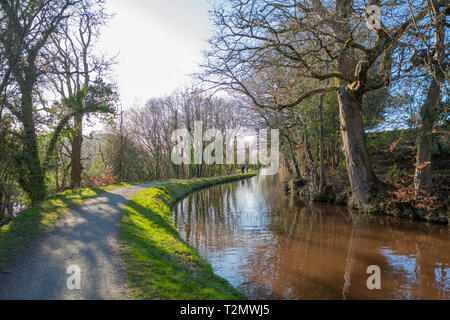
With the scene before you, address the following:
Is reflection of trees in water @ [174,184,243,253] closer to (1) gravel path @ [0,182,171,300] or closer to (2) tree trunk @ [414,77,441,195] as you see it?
(1) gravel path @ [0,182,171,300]

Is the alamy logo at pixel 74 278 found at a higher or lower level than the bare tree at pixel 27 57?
lower

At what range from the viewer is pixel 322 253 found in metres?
6.96

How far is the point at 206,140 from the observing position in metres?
36.3

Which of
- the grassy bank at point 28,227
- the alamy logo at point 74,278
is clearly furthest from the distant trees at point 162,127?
the alamy logo at point 74,278

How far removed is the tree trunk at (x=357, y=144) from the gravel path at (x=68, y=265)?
9491 millimetres

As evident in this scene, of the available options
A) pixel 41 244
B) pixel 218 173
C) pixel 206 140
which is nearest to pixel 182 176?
pixel 206 140

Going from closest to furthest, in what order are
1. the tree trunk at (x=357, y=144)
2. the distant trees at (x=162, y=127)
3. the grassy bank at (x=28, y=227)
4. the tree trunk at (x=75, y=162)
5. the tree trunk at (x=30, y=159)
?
1. the grassy bank at (x=28, y=227)
2. the tree trunk at (x=30, y=159)
3. the tree trunk at (x=357, y=144)
4. the tree trunk at (x=75, y=162)
5. the distant trees at (x=162, y=127)

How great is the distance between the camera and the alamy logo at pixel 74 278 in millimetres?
3864

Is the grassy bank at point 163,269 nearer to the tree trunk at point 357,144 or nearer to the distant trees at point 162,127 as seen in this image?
the tree trunk at point 357,144

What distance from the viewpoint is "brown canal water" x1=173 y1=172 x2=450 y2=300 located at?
4984mm

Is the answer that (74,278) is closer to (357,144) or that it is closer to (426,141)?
(357,144)

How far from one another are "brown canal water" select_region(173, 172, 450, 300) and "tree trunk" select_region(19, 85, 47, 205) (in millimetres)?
5678

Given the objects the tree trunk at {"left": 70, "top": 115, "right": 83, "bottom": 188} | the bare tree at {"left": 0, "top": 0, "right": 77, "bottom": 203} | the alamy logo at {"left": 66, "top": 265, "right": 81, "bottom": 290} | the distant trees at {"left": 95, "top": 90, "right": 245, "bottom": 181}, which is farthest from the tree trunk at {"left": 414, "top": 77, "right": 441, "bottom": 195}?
the distant trees at {"left": 95, "top": 90, "right": 245, "bottom": 181}

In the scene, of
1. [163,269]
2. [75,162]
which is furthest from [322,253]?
[75,162]
